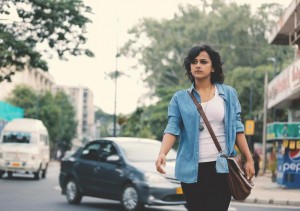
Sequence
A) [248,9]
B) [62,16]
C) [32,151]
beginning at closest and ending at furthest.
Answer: [62,16] → [32,151] → [248,9]

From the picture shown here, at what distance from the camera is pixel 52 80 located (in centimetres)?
12169

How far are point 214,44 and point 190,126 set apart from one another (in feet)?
184

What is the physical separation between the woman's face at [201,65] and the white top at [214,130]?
0.63 ft

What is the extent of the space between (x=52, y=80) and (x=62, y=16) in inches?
3887

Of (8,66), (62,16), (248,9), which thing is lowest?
(8,66)

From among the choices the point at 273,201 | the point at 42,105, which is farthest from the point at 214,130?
the point at 42,105

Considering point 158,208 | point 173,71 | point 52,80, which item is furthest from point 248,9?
point 52,80

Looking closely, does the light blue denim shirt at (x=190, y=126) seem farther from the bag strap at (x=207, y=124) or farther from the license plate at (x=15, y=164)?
the license plate at (x=15, y=164)

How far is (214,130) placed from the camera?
4.82 m

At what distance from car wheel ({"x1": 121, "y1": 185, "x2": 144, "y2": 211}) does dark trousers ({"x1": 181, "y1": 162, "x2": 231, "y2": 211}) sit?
310 inches

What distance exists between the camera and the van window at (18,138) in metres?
28.4

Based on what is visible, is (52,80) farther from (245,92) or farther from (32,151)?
(32,151)

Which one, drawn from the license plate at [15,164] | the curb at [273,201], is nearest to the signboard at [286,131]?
the curb at [273,201]

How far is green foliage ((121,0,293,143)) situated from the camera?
60.4 metres
